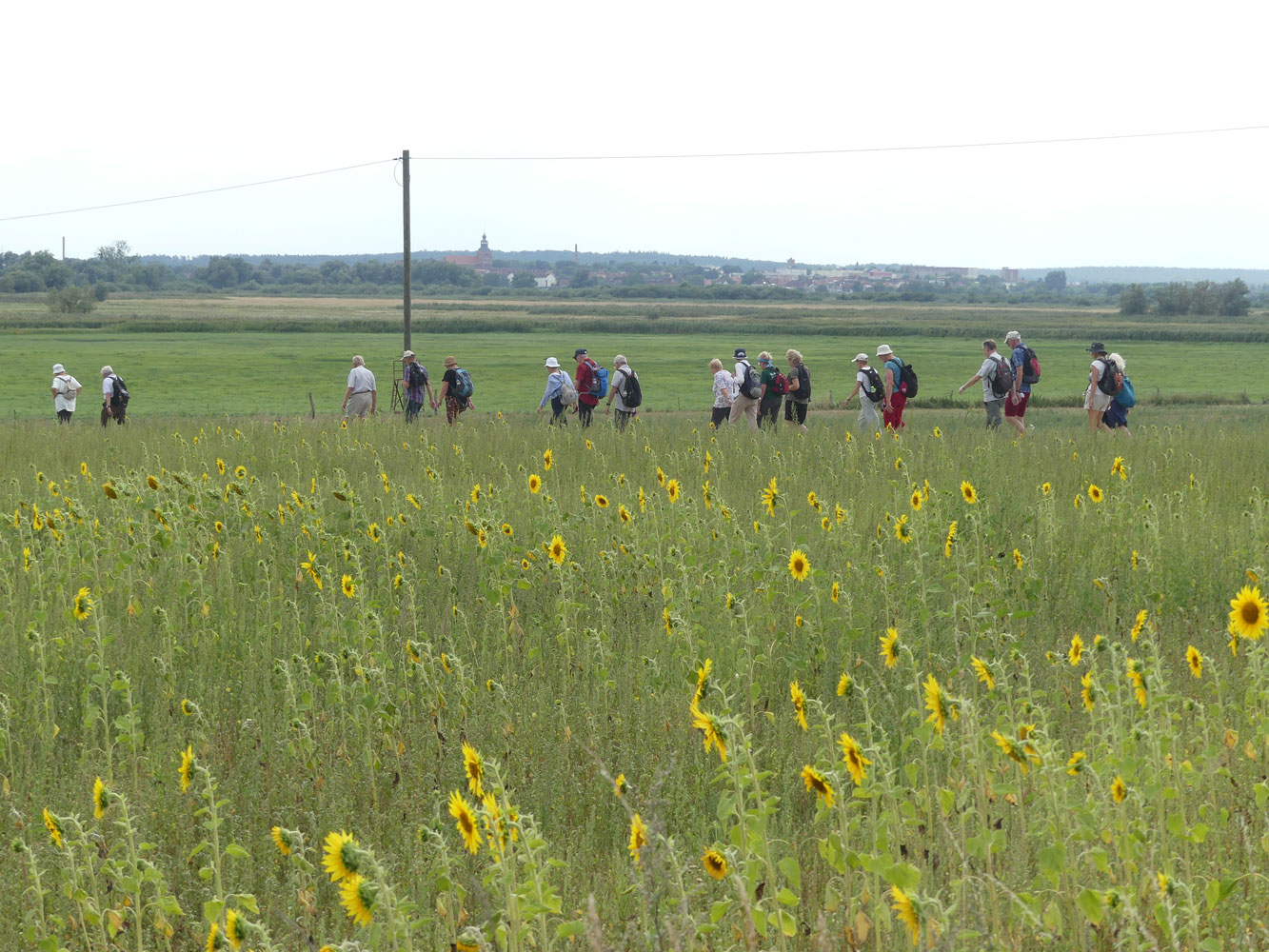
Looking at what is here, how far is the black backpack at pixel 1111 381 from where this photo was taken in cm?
1572

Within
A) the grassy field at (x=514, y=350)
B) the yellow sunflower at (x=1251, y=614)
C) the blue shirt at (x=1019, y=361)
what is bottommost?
the grassy field at (x=514, y=350)

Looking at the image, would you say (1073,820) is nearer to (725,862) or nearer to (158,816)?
(725,862)

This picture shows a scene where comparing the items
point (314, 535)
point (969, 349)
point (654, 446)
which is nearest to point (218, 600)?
point (314, 535)

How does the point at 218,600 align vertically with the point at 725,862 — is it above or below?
below

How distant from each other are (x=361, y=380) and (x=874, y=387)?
8.02 meters

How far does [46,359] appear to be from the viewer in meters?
55.2

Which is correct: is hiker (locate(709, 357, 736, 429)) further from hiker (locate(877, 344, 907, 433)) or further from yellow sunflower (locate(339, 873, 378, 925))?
yellow sunflower (locate(339, 873, 378, 925))

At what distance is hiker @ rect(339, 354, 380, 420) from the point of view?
19391 mm

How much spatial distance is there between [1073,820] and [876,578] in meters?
3.36

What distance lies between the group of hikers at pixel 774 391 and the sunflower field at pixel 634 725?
5.72 metres

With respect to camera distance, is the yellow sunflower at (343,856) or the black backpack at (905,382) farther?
the black backpack at (905,382)

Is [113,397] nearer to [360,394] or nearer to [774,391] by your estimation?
[360,394]

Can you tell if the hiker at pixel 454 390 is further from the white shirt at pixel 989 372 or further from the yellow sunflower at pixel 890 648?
the yellow sunflower at pixel 890 648

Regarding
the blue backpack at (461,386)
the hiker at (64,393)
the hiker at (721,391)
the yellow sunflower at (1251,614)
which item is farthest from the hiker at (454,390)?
the yellow sunflower at (1251,614)
